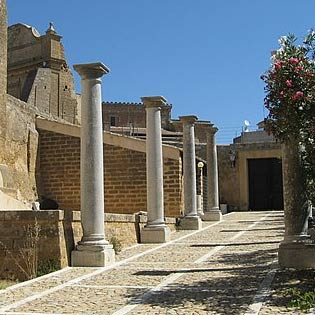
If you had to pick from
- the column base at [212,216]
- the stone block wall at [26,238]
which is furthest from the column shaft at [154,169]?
the column base at [212,216]

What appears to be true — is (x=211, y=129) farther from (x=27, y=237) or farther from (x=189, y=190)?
(x=27, y=237)

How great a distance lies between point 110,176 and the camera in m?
20.0

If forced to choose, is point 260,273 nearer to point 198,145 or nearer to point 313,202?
point 313,202

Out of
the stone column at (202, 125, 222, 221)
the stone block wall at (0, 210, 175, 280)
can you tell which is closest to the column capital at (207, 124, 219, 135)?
the stone column at (202, 125, 222, 221)

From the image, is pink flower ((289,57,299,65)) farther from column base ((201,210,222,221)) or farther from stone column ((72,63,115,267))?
column base ((201,210,222,221))

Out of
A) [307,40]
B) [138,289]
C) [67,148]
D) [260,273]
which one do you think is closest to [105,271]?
[138,289]

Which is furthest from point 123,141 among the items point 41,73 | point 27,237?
point 41,73

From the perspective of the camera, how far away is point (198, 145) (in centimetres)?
3319

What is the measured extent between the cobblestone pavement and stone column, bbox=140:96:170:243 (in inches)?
93.6

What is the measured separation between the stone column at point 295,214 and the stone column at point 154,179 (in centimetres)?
598

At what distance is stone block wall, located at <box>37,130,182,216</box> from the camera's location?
19.6 meters

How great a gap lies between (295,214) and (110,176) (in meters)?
12.0

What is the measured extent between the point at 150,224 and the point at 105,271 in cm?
517

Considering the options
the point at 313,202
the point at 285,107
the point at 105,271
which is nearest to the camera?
the point at 285,107
